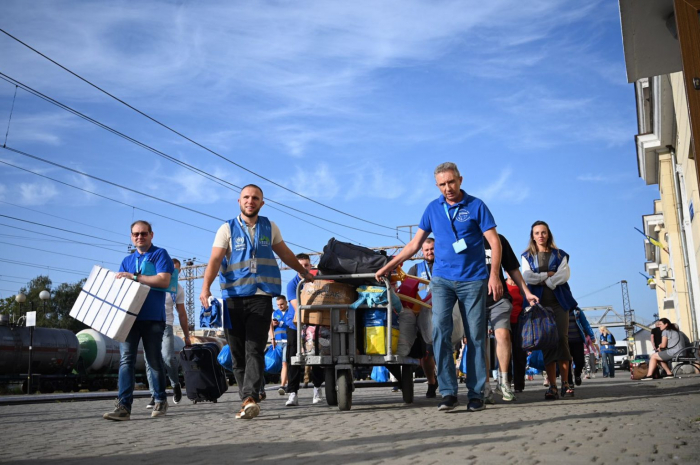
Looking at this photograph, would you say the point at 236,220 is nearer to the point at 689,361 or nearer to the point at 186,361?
the point at 186,361

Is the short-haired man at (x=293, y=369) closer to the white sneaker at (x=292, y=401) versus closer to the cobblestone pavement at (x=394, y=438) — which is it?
the white sneaker at (x=292, y=401)

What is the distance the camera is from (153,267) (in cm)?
857

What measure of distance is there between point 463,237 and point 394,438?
9.70 ft

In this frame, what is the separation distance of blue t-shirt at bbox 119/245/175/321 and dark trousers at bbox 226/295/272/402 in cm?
100

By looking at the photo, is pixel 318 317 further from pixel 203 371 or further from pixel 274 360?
pixel 274 360

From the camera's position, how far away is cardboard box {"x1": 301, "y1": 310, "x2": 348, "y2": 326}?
839cm

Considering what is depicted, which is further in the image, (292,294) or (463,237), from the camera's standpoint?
(292,294)

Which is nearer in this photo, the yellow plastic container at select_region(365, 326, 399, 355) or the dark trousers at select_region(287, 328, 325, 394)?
the yellow plastic container at select_region(365, 326, 399, 355)

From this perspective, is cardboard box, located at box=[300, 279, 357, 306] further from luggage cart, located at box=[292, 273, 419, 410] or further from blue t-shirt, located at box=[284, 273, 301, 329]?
blue t-shirt, located at box=[284, 273, 301, 329]

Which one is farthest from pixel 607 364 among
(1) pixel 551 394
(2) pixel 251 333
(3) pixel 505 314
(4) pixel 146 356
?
(2) pixel 251 333

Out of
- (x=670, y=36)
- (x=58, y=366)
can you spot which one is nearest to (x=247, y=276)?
(x=670, y=36)

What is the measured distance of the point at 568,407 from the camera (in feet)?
25.4

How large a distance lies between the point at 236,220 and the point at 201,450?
11.7ft

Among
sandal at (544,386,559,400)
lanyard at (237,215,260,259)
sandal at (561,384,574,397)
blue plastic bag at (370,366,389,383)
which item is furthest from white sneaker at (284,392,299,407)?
blue plastic bag at (370,366,389,383)
